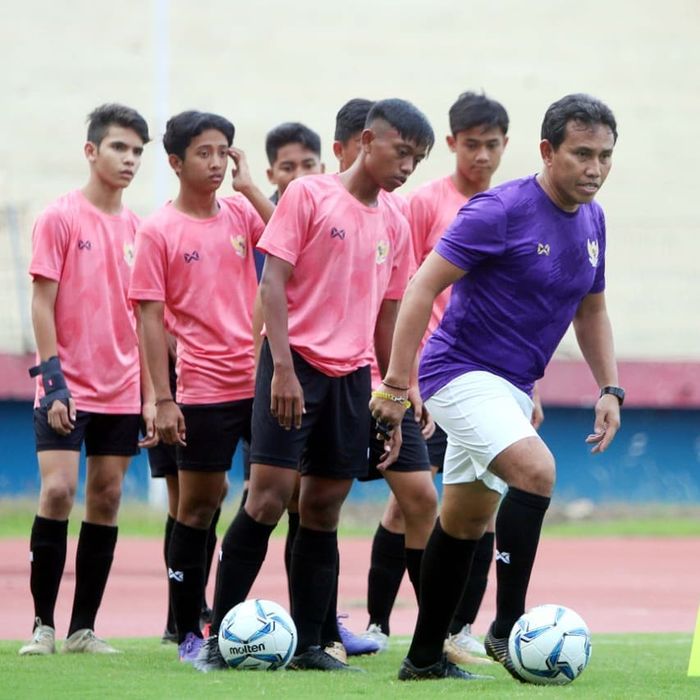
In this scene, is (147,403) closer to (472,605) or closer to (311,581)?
(311,581)

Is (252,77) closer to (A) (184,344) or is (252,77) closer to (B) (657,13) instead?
(B) (657,13)

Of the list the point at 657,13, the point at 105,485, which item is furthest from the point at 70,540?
the point at 657,13

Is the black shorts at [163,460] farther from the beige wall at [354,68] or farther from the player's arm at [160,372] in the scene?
the beige wall at [354,68]

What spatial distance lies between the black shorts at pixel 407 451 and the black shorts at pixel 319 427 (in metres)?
0.31

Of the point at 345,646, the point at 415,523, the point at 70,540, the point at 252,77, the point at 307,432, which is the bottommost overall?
the point at 70,540

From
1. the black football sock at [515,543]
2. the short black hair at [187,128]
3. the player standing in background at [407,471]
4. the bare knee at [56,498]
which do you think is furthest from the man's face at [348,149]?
the black football sock at [515,543]

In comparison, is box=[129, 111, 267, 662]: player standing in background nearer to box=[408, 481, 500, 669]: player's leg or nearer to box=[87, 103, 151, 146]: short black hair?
box=[87, 103, 151, 146]: short black hair

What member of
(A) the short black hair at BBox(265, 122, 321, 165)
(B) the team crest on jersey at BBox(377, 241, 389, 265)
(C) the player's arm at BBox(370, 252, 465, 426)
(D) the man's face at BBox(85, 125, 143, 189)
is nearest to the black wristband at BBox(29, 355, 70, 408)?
(D) the man's face at BBox(85, 125, 143, 189)

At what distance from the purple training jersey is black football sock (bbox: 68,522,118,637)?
6.88 feet

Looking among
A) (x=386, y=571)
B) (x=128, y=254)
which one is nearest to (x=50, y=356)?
(x=128, y=254)

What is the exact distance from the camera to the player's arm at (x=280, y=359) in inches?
256

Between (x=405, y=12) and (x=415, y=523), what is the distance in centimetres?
1975

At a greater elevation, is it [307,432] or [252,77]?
[252,77]

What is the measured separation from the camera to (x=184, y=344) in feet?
24.1
